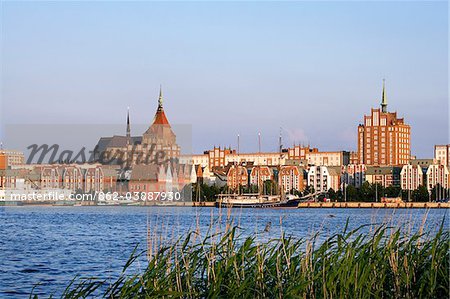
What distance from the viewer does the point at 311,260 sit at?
7.88m

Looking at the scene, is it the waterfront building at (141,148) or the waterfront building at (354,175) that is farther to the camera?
the waterfront building at (354,175)

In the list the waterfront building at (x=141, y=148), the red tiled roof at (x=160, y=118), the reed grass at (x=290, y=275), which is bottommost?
the reed grass at (x=290, y=275)

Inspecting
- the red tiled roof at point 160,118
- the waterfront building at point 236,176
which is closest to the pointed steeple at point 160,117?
the red tiled roof at point 160,118

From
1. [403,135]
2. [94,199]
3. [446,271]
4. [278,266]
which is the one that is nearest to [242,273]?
[278,266]

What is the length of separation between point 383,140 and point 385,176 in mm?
25651

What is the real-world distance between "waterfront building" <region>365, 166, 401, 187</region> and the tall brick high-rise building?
2074 centimetres

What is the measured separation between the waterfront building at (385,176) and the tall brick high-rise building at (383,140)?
817 inches

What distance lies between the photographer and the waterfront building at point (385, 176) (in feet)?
410

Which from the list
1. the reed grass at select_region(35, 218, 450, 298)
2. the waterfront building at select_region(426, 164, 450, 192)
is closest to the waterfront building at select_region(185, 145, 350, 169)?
the waterfront building at select_region(426, 164, 450, 192)

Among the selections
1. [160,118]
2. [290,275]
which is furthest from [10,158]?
[290,275]

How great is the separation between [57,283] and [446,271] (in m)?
9.39

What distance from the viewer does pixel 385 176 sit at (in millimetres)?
125875

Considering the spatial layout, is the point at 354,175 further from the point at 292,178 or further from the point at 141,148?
the point at 141,148

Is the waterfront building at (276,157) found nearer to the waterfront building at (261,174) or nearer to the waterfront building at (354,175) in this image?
the waterfront building at (354,175)
